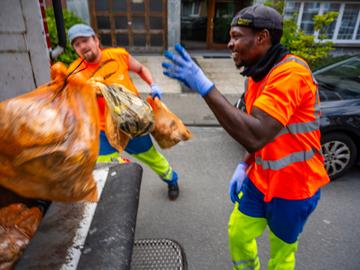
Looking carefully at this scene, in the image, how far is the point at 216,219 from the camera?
10.1 ft

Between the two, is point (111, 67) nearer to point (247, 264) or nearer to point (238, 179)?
point (238, 179)

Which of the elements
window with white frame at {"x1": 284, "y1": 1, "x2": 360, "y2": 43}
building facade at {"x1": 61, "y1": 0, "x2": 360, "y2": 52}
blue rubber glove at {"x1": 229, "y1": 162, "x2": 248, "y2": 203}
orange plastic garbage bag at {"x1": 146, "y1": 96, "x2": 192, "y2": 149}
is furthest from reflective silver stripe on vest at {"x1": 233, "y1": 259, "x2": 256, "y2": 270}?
window with white frame at {"x1": 284, "y1": 1, "x2": 360, "y2": 43}

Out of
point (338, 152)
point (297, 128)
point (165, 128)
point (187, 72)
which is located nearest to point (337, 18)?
point (338, 152)

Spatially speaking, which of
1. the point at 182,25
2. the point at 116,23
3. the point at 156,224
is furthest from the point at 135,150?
the point at 182,25

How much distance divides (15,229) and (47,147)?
0.58m

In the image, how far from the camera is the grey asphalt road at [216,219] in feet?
8.59

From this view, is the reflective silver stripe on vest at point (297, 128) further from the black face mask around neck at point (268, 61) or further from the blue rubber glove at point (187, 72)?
the blue rubber glove at point (187, 72)

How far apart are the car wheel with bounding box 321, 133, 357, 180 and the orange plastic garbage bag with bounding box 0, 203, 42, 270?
329cm

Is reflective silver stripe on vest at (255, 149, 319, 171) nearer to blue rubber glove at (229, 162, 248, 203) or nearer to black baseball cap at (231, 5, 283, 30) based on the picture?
blue rubber glove at (229, 162, 248, 203)

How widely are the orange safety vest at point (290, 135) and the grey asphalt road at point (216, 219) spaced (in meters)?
1.17

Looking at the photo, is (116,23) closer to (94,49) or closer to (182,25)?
(182,25)

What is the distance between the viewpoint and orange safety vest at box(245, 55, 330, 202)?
139 cm

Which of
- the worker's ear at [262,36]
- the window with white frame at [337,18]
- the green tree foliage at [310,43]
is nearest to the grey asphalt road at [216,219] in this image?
the worker's ear at [262,36]

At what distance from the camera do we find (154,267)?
2262mm
